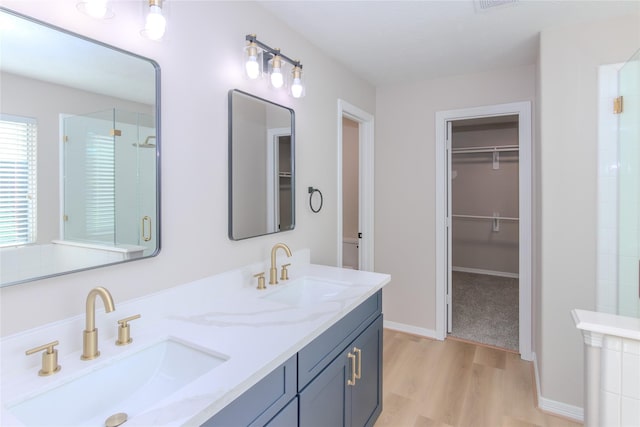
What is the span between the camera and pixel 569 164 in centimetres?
216

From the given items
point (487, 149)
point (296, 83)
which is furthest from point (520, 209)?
point (487, 149)

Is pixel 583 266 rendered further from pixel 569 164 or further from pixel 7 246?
pixel 7 246

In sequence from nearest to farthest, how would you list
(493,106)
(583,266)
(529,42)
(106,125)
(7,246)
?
(7,246)
(106,125)
(583,266)
(529,42)
(493,106)

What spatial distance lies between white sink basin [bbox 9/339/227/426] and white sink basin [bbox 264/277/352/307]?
0.68 m

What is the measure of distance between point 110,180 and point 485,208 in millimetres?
5475

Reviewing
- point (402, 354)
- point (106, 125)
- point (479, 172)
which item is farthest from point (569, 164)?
point (479, 172)

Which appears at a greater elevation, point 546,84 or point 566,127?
point 546,84

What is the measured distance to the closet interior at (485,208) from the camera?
5176 millimetres

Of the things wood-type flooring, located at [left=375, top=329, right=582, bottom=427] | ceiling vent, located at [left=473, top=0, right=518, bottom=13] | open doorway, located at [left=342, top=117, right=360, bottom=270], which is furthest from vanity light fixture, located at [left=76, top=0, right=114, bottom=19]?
open doorway, located at [left=342, top=117, right=360, bottom=270]

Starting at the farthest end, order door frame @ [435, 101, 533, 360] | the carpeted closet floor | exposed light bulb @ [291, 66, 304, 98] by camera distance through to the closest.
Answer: the carpeted closet floor, door frame @ [435, 101, 533, 360], exposed light bulb @ [291, 66, 304, 98]

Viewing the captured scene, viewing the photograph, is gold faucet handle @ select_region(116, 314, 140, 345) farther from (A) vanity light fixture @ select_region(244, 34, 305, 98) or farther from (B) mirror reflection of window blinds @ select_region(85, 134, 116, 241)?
(A) vanity light fixture @ select_region(244, 34, 305, 98)

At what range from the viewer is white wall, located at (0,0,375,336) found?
107cm

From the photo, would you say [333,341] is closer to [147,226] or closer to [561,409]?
[147,226]

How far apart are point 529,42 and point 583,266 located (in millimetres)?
1516
